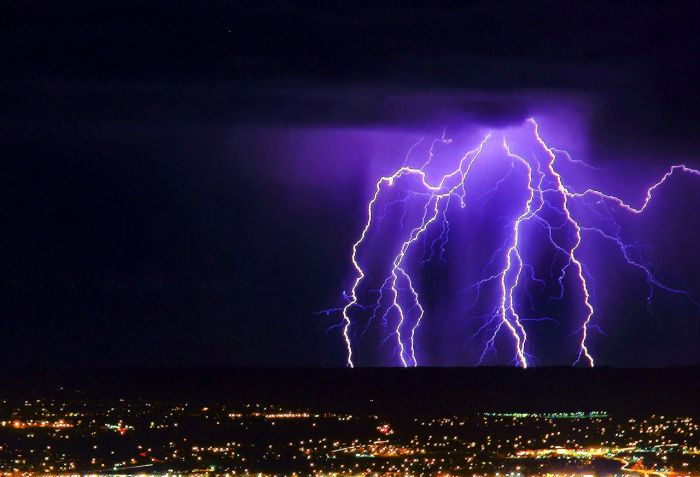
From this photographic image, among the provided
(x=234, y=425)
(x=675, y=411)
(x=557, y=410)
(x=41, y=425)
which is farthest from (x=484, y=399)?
(x=41, y=425)

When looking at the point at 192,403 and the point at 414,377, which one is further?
the point at 414,377

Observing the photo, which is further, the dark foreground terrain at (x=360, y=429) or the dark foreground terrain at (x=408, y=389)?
the dark foreground terrain at (x=408, y=389)

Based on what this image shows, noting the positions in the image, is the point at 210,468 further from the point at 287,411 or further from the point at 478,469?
the point at 287,411

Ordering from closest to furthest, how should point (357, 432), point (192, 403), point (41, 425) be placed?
1. point (357, 432)
2. point (41, 425)
3. point (192, 403)

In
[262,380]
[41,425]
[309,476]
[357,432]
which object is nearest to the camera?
[309,476]

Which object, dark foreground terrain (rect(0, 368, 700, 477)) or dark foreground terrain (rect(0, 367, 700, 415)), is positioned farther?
dark foreground terrain (rect(0, 367, 700, 415))

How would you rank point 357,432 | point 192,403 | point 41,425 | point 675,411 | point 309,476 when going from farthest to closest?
point 192,403 → point 675,411 → point 41,425 → point 357,432 → point 309,476

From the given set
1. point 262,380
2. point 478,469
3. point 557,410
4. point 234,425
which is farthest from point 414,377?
point 478,469

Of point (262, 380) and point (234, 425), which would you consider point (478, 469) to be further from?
point (262, 380)

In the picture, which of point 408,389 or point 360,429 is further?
point 408,389
